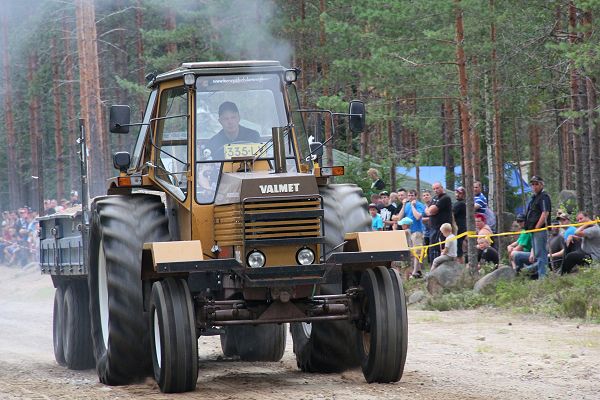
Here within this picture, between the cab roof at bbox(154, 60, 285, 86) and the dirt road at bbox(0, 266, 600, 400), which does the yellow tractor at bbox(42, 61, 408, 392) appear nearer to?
the cab roof at bbox(154, 60, 285, 86)

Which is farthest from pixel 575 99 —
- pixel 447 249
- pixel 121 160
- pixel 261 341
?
pixel 121 160

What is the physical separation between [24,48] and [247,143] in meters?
41.8

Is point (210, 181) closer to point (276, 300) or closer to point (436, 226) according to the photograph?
point (276, 300)

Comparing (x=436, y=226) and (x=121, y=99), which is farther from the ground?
(x=121, y=99)

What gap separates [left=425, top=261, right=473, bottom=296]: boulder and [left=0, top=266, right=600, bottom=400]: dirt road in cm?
247

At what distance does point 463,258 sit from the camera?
21.6 m

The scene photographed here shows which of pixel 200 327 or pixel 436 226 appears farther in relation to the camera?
pixel 436 226

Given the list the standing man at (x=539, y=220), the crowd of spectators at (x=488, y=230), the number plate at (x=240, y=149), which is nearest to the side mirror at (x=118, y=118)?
the number plate at (x=240, y=149)

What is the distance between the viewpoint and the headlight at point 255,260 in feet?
32.1

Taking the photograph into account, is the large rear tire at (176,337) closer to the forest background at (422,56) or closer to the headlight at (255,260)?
the headlight at (255,260)

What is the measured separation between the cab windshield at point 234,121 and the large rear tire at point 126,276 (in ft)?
2.02

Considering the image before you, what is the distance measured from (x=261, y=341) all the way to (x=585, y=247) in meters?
7.45

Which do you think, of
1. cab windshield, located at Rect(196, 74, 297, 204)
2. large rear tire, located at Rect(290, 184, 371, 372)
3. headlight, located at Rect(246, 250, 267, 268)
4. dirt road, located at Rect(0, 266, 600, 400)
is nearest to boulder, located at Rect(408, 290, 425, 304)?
dirt road, located at Rect(0, 266, 600, 400)

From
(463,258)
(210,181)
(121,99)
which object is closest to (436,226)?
(463,258)
